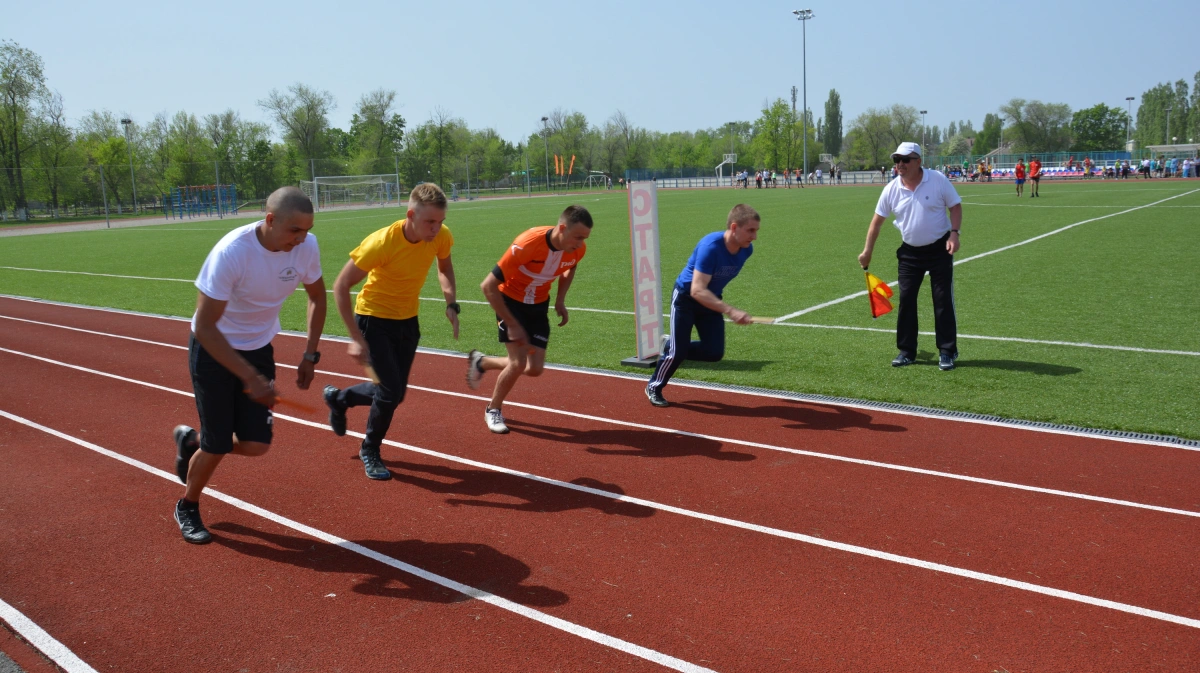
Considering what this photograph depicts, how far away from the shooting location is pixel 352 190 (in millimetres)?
62250

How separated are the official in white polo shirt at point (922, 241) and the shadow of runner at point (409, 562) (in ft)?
18.0

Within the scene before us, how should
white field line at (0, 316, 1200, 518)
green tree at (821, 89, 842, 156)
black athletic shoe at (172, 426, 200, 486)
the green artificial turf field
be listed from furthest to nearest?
green tree at (821, 89, 842, 156)
the green artificial turf field
black athletic shoe at (172, 426, 200, 486)
white field line at (0, 316, 1200, 518)

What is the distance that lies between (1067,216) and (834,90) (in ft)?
→ 470

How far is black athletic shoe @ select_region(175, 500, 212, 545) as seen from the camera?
496 cm

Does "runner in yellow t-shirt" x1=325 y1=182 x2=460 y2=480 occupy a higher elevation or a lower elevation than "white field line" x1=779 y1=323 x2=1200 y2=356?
higher

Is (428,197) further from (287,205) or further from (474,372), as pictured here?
(474,372)

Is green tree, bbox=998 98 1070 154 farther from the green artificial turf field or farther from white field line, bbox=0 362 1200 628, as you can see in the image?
white field line, bbox=0 362 1200 628

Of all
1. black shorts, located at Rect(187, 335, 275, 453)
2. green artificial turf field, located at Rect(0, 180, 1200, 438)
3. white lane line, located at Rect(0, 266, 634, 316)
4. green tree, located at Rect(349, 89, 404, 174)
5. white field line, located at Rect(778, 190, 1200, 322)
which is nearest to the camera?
black shorts, located at Rect(187, 335, 275, 453)

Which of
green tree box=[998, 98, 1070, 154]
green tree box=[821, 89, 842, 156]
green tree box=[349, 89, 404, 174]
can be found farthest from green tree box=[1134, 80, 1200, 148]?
green tree box=[349, 89, 404, 174]

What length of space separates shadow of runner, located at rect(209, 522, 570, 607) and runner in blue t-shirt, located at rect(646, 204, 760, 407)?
9.93ft

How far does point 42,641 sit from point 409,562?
1.69 m

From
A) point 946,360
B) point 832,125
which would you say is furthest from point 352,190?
point 832,125

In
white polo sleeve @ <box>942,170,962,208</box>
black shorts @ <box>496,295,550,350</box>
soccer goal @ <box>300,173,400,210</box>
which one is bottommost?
black shorts @ <box>496,295,550,350</box>

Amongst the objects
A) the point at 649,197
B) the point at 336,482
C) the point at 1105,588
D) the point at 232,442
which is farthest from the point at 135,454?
the point at 1105,588
